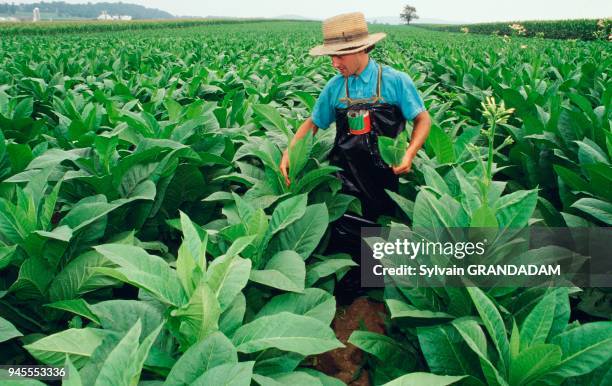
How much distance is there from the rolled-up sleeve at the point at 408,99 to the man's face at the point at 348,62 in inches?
11.8

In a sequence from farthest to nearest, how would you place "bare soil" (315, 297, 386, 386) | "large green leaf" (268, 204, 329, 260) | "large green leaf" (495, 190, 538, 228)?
"bare soil" (315, 297, 386, 386) → "large green leaf" (268, 204, 329, 260) → "large green leaf" (495, 190, 538, 228)

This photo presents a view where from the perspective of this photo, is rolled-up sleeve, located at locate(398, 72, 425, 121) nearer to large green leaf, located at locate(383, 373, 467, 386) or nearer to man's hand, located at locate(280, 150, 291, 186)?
man's hand, located at locate(280, 150, 291, 186)

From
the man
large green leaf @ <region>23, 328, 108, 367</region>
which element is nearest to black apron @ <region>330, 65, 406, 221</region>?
the man

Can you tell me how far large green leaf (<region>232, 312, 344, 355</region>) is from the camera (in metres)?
1.43

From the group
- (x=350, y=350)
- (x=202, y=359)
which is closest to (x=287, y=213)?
(x=202, y=359)

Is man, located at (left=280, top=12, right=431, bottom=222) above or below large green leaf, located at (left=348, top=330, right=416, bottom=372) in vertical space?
above

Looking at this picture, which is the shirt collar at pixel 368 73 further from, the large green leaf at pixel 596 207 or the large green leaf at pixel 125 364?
the large green leaf at pixel 125 364

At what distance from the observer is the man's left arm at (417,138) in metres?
2.71

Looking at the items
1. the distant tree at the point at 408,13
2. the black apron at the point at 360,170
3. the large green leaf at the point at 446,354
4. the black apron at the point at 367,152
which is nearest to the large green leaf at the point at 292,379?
the large green leaf at the point at 446,354

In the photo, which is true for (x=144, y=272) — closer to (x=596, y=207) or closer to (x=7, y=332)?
(x=7, y=332)

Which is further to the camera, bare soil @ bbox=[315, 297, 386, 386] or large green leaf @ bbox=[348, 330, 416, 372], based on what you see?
bare soil @ bbox=[315, 297, 386, 386]

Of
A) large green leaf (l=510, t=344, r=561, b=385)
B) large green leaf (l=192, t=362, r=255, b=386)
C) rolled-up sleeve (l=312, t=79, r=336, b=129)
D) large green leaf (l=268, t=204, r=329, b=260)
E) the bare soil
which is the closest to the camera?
large green leaf (l=192, t=362, r=255, b=386)

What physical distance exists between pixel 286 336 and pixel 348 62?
1.89m

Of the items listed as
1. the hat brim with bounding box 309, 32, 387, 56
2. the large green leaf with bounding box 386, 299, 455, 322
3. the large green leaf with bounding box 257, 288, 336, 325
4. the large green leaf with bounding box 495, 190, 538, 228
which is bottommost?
the large green leaf with bounding box 386, 299, 455, 322
